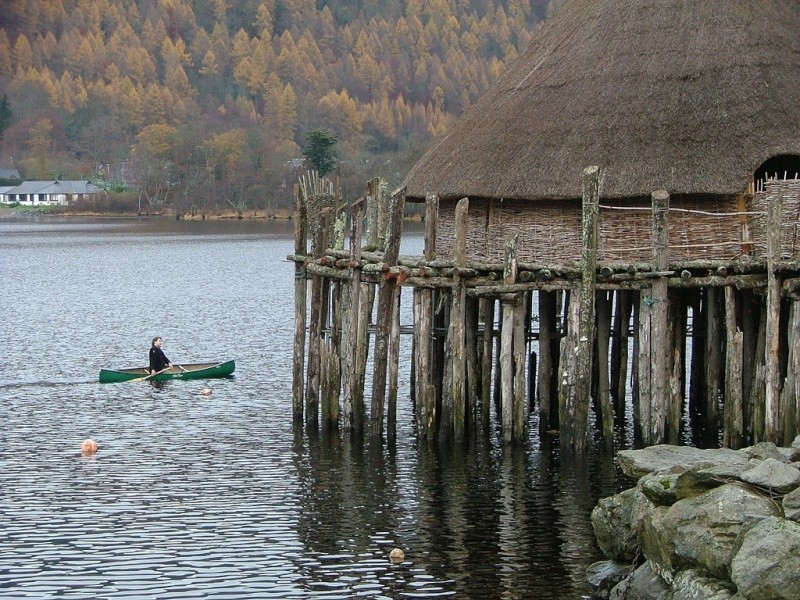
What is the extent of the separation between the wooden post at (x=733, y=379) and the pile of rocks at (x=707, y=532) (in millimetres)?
4779

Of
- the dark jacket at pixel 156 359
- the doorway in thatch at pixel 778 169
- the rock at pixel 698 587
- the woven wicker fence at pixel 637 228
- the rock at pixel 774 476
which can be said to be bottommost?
the rock at pixel 698 587

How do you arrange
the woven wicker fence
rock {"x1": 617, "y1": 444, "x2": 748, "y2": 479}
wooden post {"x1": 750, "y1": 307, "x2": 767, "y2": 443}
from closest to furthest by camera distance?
rock {"x1": 617, "y1": 444, "x2": 748, "y2": 479}, wooden post {"x1": 750, "y1": 307, "x2": 767, "y2": 443}, the woven wicker fence

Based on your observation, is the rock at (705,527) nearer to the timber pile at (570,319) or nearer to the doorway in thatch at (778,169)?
the timber pile at (570,319)

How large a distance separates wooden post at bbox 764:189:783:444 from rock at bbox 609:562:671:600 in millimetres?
6013

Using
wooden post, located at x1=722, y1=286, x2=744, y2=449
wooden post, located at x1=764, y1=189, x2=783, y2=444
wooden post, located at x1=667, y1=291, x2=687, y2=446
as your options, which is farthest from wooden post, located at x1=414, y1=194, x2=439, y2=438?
wooden post, located at x1=764, y1=189, x2=783, y2=444

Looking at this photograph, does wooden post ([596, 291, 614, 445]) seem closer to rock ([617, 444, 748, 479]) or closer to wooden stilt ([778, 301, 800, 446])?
wooden stilt ([778, 301, 800, 446])

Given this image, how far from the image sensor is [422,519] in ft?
71.2

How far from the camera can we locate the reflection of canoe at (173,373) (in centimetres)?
3622

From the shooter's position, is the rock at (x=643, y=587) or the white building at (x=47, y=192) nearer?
the rock at (x=643, y=587)

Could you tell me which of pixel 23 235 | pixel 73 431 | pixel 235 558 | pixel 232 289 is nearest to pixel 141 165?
pixel 23 235

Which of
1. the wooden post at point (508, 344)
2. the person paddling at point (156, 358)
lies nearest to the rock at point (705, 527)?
the wooden post at point (508, 344)

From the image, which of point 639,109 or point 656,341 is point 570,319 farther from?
point 639,109

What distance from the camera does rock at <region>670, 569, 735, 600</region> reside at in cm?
1541

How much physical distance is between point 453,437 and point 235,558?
6.77m
